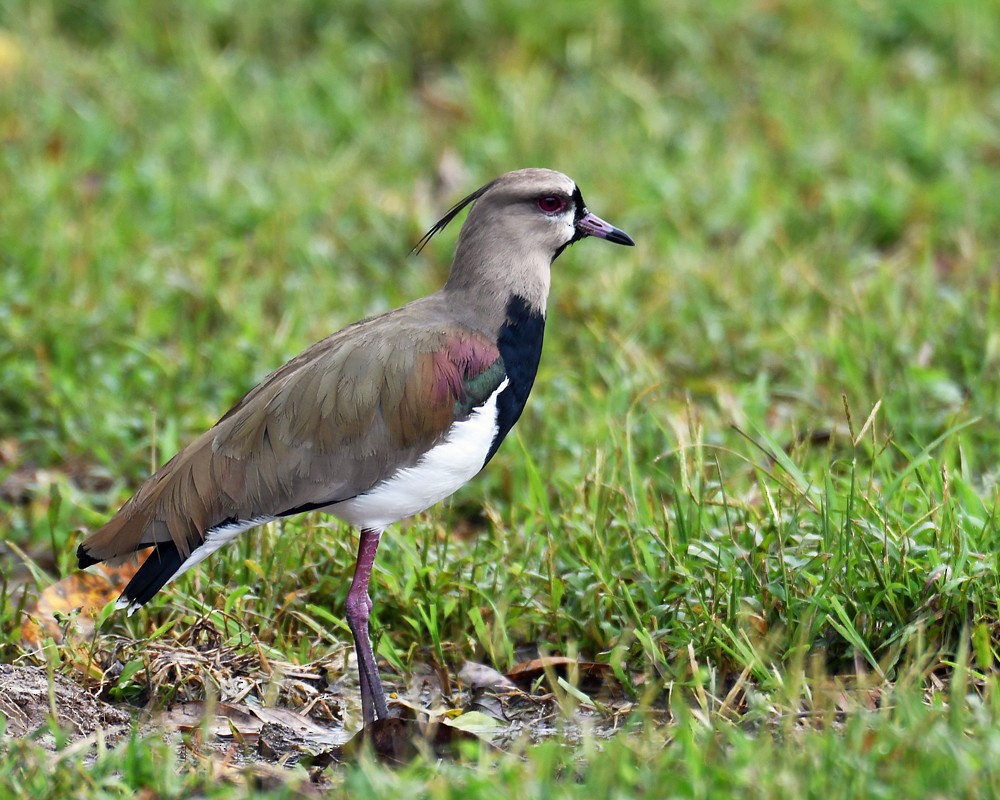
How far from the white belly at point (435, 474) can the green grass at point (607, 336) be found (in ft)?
1.42

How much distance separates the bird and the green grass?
1.02 ft

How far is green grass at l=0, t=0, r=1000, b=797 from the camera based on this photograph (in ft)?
11.8

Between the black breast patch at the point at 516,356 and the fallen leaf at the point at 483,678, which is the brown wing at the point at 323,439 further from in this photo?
the fallen leaf at the point at 483,678

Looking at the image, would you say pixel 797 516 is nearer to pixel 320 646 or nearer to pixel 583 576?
pixel 583 576

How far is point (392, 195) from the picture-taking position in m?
7.07

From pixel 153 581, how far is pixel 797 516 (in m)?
1.73

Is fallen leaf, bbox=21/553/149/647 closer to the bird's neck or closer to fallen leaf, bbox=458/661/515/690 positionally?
fallen leaf, bbox=458/661/515/690

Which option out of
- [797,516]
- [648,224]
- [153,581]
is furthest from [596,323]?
[153,581]

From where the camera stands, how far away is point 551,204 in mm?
4273

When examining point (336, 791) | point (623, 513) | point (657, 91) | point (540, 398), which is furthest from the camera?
point (657, 91)

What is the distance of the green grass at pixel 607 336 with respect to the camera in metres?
3.60

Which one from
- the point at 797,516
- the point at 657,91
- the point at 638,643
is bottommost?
the point at 638,643

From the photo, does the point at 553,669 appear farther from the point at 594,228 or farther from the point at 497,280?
the point at 594,228

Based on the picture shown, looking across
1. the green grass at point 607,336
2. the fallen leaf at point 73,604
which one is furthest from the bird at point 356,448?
the green grass at point 607,336
